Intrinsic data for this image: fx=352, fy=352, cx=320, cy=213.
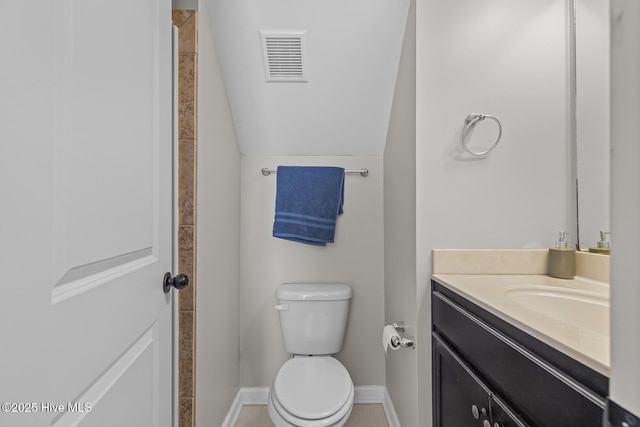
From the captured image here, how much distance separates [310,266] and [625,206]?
1703mm

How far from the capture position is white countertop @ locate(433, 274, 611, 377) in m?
0.60

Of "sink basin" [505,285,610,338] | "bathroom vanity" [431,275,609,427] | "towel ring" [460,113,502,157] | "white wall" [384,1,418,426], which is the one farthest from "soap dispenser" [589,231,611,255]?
"white wall" [384,1,418,426]

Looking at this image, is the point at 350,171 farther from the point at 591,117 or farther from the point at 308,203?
the point at 591,117

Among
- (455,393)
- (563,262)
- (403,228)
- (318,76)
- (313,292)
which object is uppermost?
(318,76)

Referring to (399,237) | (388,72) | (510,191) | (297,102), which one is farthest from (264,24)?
(510,191)

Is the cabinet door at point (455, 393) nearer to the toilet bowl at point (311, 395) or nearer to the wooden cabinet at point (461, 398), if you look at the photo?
the wooden cabinet at point (461, 398)

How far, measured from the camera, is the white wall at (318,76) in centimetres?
147

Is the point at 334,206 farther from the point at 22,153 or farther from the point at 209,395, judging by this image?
the point at 22,153

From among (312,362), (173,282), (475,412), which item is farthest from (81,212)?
(312,362)

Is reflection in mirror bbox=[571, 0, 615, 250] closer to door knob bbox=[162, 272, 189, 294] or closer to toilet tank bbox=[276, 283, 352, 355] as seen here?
toilet tank bbox=[276, 283, 352, 355]

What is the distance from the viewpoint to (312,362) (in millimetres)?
1693

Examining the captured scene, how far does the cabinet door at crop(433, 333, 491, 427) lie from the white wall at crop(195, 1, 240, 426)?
86 cm

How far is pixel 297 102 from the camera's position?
176 cm

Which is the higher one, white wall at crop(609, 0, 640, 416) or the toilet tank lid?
white wall at crop(609, 0, 640, 416)
